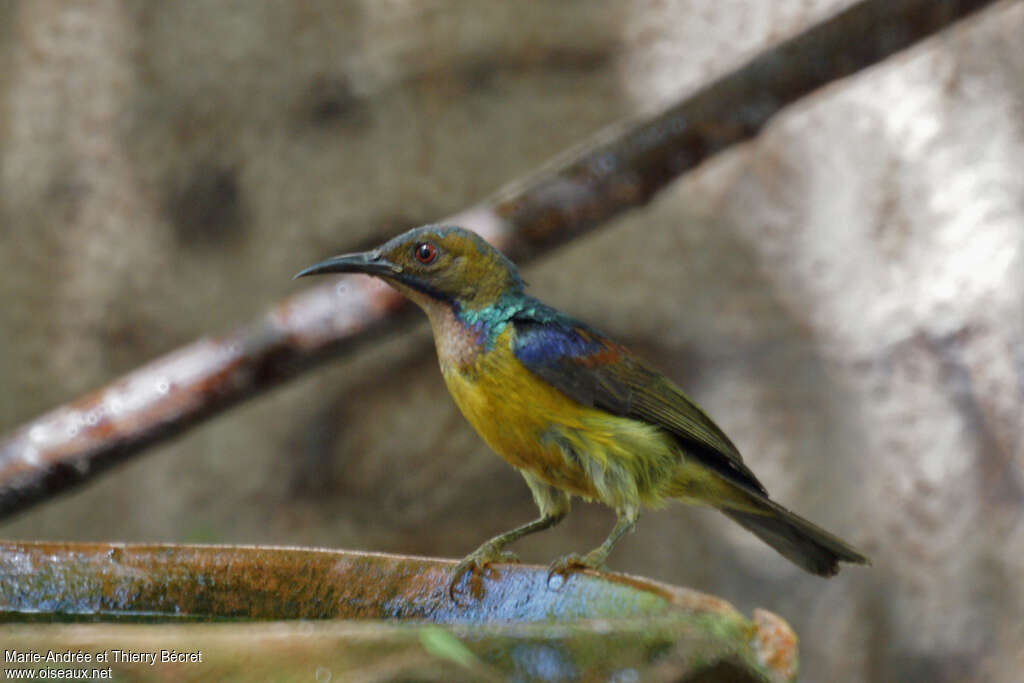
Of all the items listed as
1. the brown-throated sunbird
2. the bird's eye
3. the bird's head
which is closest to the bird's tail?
the brown-throated sunbird

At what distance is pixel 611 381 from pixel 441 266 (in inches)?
21.1

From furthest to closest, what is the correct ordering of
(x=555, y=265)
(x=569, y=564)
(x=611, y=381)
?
1. (x=555, y=265)
2. (x=611, y=381)
3. (x=569, y=564)

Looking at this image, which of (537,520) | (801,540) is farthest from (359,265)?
(801,540)

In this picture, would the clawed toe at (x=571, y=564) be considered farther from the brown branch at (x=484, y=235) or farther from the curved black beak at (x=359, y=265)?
the brown branch at (x=484, y=235)

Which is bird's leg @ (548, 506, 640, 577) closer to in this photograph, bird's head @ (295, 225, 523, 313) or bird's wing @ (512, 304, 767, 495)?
bird's wing @ (512, 304, 767, 495)

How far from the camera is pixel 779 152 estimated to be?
18.1 ft

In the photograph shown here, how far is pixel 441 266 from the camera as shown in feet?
9.09

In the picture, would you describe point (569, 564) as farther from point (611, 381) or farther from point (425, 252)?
point (425, 252)

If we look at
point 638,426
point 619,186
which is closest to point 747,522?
point 638,426

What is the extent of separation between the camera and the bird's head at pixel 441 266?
275cm

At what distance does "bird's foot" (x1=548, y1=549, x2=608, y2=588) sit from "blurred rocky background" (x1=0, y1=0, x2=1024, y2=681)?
3.08 metres

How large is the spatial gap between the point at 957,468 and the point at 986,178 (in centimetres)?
143

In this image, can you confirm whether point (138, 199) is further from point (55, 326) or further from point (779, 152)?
point (779, 152)

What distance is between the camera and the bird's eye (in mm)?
2758
